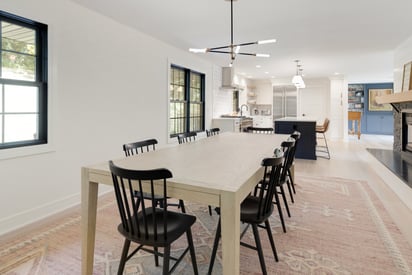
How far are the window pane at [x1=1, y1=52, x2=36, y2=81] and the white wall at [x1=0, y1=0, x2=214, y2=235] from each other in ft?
0.59

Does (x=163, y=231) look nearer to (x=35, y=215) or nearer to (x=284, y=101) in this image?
(x=35, y=215)

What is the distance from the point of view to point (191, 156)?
2.25m

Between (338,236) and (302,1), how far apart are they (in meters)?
2.58

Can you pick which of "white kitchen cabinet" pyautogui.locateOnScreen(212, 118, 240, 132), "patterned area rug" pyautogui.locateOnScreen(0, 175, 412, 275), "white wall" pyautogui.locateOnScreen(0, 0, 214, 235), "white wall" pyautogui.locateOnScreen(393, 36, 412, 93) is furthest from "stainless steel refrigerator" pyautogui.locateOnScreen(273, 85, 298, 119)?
"patterned area rug" pyautogui.locateOnScreen(0, 175, 412, 275)

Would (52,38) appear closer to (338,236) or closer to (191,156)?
(191,156)

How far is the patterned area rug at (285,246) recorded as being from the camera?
1932 millimetres

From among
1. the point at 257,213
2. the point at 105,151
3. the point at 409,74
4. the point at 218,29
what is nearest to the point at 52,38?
the point at 105,151

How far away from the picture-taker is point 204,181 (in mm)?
1515

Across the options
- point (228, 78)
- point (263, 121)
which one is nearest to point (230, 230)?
point (228, 78)

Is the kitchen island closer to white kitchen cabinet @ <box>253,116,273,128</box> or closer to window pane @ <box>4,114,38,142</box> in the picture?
white kitchen cabinet @ <box>253,116,273,128</box>

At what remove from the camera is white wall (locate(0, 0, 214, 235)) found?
8.45ft

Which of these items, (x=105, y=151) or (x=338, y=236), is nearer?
(x=338, y=236)

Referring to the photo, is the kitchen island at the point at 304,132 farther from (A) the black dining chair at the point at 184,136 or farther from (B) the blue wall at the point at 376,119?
(B) the blue wall at the point at 376,119

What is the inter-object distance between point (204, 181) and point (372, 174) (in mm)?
4377
